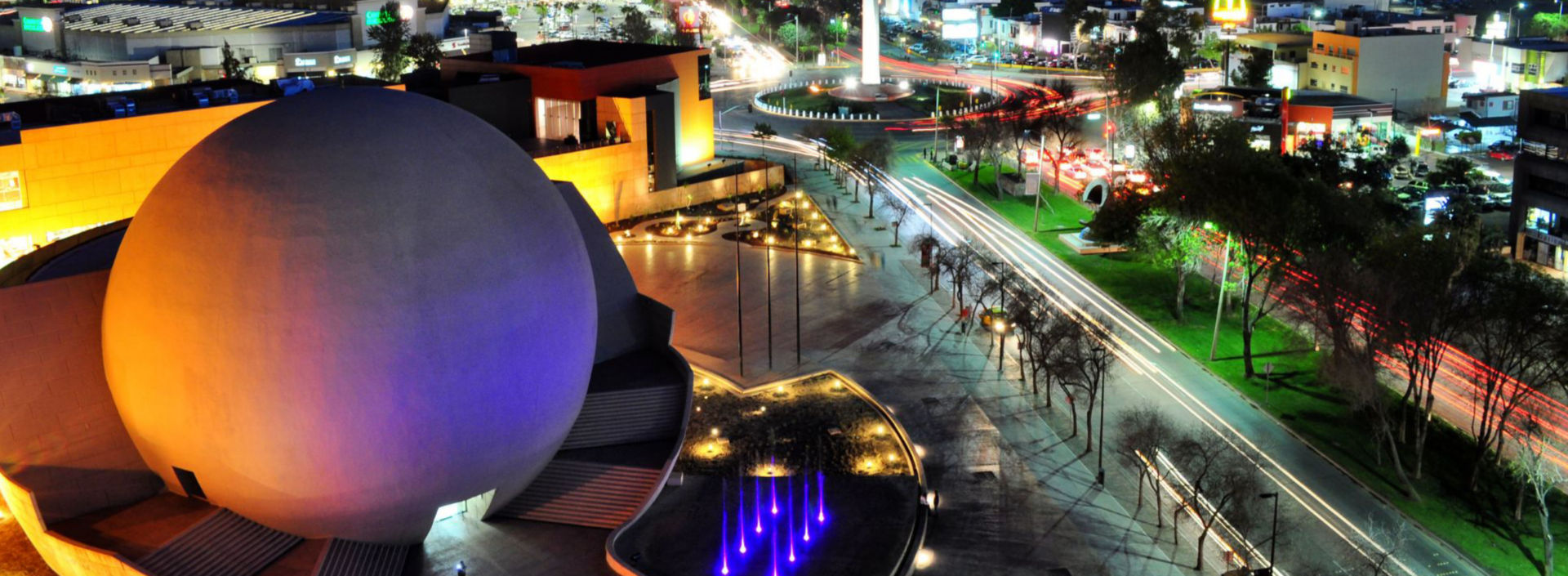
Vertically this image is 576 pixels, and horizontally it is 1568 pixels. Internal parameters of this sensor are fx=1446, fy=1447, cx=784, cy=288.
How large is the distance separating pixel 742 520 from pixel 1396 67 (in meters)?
94.9

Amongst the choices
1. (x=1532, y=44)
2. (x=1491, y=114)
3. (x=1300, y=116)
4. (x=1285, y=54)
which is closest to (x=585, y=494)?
(x=1300, y=116)

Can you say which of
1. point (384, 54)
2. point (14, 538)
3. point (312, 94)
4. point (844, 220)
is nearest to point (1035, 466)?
point (312, 94)

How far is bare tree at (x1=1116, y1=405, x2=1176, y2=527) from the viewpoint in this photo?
1768 inches

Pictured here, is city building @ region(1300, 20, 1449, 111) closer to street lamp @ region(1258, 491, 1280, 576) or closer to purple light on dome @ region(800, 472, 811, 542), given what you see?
street lamp @ region(1258, 491, 1280, 576)

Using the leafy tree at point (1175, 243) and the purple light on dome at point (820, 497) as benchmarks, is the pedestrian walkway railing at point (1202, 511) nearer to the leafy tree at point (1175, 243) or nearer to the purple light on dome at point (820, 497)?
the purple light on dome at point (820, 497)

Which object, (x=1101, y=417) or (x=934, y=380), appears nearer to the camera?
(x=1101, y=417)

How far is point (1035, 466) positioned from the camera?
47.8 m

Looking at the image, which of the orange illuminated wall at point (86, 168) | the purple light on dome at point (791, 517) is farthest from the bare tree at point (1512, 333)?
the orange illuminated wall at point (86, 168)

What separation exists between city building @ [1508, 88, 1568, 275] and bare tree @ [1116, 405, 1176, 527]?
114ft

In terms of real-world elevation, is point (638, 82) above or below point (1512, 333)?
above

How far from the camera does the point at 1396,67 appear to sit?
390 feet

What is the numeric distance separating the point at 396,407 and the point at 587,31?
163260 mm

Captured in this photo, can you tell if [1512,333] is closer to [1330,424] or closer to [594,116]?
[1330,424]

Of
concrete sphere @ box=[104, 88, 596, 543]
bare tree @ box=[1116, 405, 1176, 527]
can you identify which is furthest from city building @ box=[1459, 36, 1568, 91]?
concrete sphere @ box=[104, 88, 596, 543]
